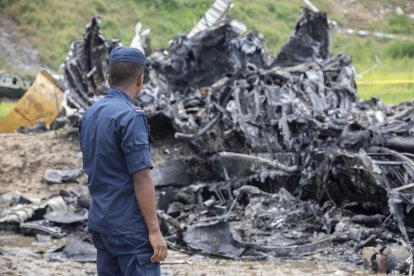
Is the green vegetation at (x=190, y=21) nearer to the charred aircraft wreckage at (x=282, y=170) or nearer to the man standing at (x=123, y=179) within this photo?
the charred aircraft wreckage at (x=282, y=170)

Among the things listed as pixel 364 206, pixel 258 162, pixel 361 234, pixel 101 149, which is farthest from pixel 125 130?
pixel 258 162

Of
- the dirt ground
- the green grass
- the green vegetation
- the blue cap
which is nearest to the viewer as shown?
the blue cap

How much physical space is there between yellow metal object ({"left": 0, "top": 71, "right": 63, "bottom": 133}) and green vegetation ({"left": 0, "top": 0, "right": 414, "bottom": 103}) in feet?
51.3

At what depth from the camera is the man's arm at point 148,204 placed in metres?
3.38

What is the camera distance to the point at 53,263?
291 inches

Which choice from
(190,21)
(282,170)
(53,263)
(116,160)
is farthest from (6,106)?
(116,160)

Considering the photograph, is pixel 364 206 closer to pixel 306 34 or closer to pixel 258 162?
pixel 258 162

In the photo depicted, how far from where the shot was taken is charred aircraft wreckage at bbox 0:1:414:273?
305 inches

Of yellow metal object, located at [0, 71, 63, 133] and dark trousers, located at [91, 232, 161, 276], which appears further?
yellow metal object, located at [0, 71, 63, 133]

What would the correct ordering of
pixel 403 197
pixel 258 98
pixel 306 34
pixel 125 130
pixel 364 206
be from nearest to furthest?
pixel 125 130, pixel 403 197, pixel 364 206, pixel 258 98, pixel 306 34

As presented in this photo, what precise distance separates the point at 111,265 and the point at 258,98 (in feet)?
24.7

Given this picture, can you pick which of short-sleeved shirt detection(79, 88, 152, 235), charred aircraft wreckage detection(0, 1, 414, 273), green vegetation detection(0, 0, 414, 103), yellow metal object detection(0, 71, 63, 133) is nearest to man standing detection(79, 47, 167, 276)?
short-sleeved shirt detection(79, 88, 152, 235)

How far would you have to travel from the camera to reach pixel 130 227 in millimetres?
3420

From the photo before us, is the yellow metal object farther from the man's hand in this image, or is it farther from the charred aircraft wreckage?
the man's hand
